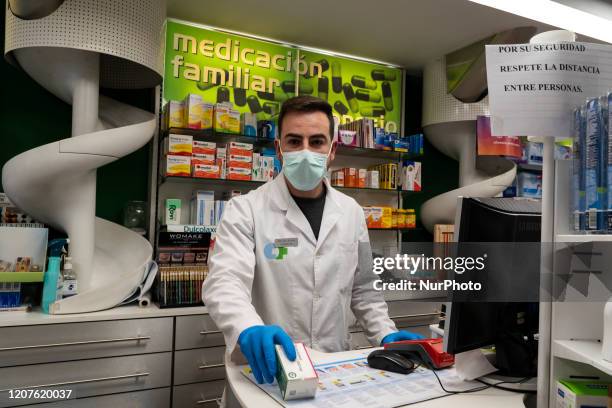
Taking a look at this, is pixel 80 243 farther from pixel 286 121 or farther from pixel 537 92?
pixel 537 92

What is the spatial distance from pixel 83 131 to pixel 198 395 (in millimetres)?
1715

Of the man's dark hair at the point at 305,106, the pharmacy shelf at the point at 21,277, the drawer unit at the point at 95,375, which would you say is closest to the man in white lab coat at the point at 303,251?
the man's dark hair at the point at 305,106

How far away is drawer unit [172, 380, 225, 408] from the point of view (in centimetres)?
252

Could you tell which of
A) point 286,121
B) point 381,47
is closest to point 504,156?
point 381,47

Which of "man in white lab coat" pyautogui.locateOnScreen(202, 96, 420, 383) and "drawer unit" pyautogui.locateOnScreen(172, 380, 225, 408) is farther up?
"man in white lab coat" pyautogui.locateOnScreen(202, 96, 420, 383)

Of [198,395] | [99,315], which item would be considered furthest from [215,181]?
[198,395]

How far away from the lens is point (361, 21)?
3279 mm

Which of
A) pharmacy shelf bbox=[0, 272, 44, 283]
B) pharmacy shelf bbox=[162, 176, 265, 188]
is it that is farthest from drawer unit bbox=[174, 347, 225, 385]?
pharmacy shelf bbox=[162, 176, 265, 188]

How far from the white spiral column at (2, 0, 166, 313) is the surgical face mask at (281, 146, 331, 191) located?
1207mm

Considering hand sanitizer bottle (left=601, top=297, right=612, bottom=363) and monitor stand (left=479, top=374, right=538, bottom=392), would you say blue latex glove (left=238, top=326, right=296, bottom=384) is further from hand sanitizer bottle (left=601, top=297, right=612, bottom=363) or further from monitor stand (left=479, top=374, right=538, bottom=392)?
hand sanitizer bottle (left=601, top=297, right=612, bottom=363)

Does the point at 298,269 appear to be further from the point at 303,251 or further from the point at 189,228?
the point at 189,228

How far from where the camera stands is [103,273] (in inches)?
107

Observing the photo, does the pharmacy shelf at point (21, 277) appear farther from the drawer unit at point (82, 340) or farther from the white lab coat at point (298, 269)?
the white lab coat at point (298, 269)

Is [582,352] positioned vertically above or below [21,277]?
above
